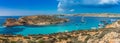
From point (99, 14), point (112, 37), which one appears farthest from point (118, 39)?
point (99, 14)

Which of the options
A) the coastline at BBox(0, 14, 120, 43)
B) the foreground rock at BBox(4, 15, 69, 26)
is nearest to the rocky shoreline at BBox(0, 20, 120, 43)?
the coastline at BBox(0, 14, 120, 43)

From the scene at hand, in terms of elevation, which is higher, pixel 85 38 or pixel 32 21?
pixel 85 38

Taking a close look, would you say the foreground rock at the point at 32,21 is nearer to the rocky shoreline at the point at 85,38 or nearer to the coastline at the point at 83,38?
the coastline at the point at 83,38

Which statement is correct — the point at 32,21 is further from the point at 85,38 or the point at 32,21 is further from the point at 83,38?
the point at 85,38

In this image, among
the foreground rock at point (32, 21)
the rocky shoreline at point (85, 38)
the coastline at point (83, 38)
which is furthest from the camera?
the foreground rock at point (32, 21)

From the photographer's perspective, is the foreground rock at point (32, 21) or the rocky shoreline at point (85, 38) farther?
the foreground rock at point (32, 21)

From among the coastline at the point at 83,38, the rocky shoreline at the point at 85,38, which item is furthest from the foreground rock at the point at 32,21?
the rocky shoreline at the point at 85,38

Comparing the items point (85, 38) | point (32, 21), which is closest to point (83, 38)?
point (85, 38)

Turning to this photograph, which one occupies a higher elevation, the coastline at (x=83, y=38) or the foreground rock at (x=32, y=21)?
the coastline at (x=83, y=38)

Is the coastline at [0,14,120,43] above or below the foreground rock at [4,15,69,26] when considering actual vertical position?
above

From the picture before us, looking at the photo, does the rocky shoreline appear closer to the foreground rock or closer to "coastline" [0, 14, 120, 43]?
"coastline" [0, 14, 120, 43]

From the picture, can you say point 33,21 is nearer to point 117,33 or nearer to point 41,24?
point 41,24
